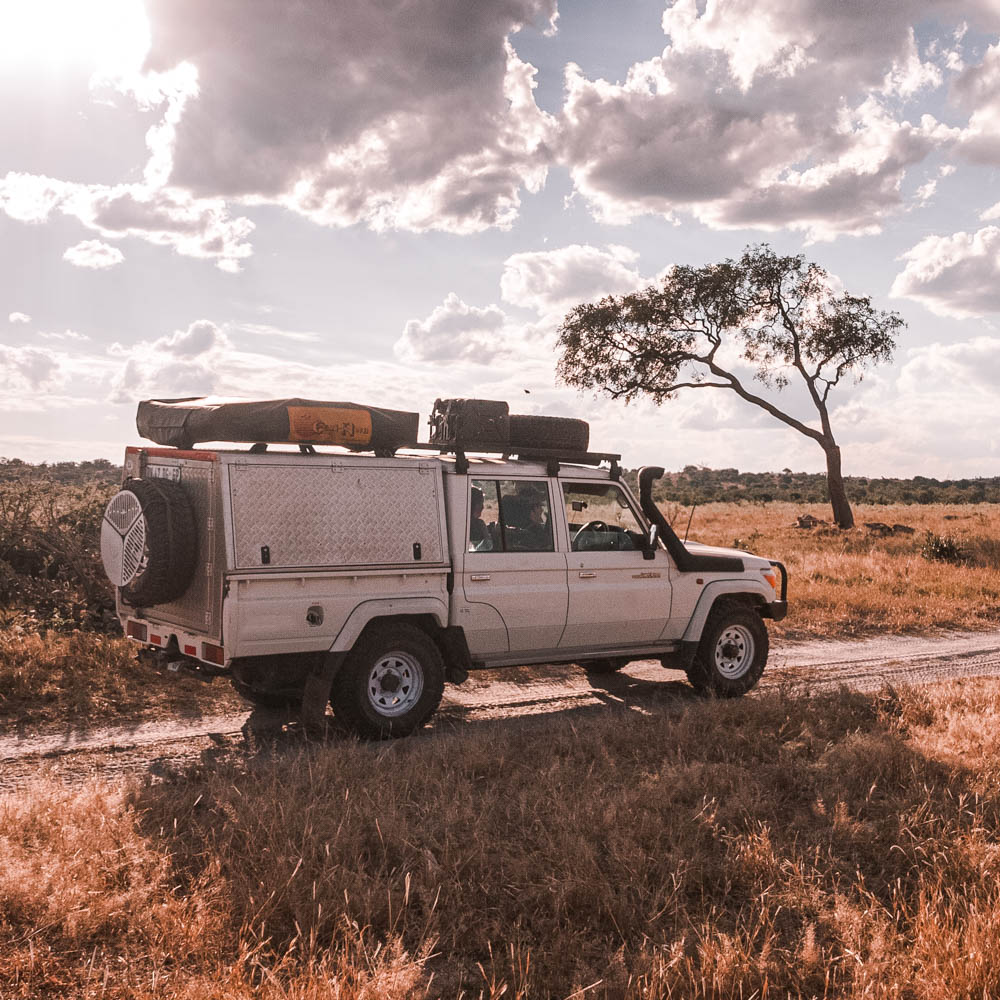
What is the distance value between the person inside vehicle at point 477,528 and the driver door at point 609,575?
0.83 metres

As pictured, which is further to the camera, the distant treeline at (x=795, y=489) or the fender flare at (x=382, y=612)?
the distant treeline at (x=795, y=489)

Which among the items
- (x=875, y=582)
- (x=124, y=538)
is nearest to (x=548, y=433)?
(x=124, y=538)

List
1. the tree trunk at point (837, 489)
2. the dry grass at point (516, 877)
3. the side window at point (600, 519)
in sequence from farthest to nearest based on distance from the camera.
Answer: the tree trunk at point (837, 489)
the side window at point (600, 519)
the dry grass at point (516, 877)

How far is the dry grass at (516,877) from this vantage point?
399cm

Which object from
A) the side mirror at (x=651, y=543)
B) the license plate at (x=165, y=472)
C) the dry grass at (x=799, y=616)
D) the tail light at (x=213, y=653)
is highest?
the license plate at (x=165, y=472)

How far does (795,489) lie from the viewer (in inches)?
3049

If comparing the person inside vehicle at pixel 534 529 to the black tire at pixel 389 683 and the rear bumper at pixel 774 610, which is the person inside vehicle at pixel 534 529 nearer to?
the black tire at pixel 389 683

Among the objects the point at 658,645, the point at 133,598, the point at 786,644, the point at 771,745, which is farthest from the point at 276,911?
the point at 786,644

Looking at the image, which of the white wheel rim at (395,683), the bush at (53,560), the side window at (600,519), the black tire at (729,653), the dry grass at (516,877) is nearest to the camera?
the dry grass at (516,877)

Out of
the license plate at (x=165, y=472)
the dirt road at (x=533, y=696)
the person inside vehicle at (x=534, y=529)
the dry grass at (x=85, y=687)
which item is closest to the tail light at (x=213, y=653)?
the dirt road at (x=533, y=696)

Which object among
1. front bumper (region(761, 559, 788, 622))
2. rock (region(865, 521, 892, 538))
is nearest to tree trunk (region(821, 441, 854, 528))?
rock (region(865, 521, 892, 538))

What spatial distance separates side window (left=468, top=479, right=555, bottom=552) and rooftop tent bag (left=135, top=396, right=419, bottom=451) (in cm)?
77

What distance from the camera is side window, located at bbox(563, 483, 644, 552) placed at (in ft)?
28.5

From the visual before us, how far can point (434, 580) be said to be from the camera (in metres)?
7.78
